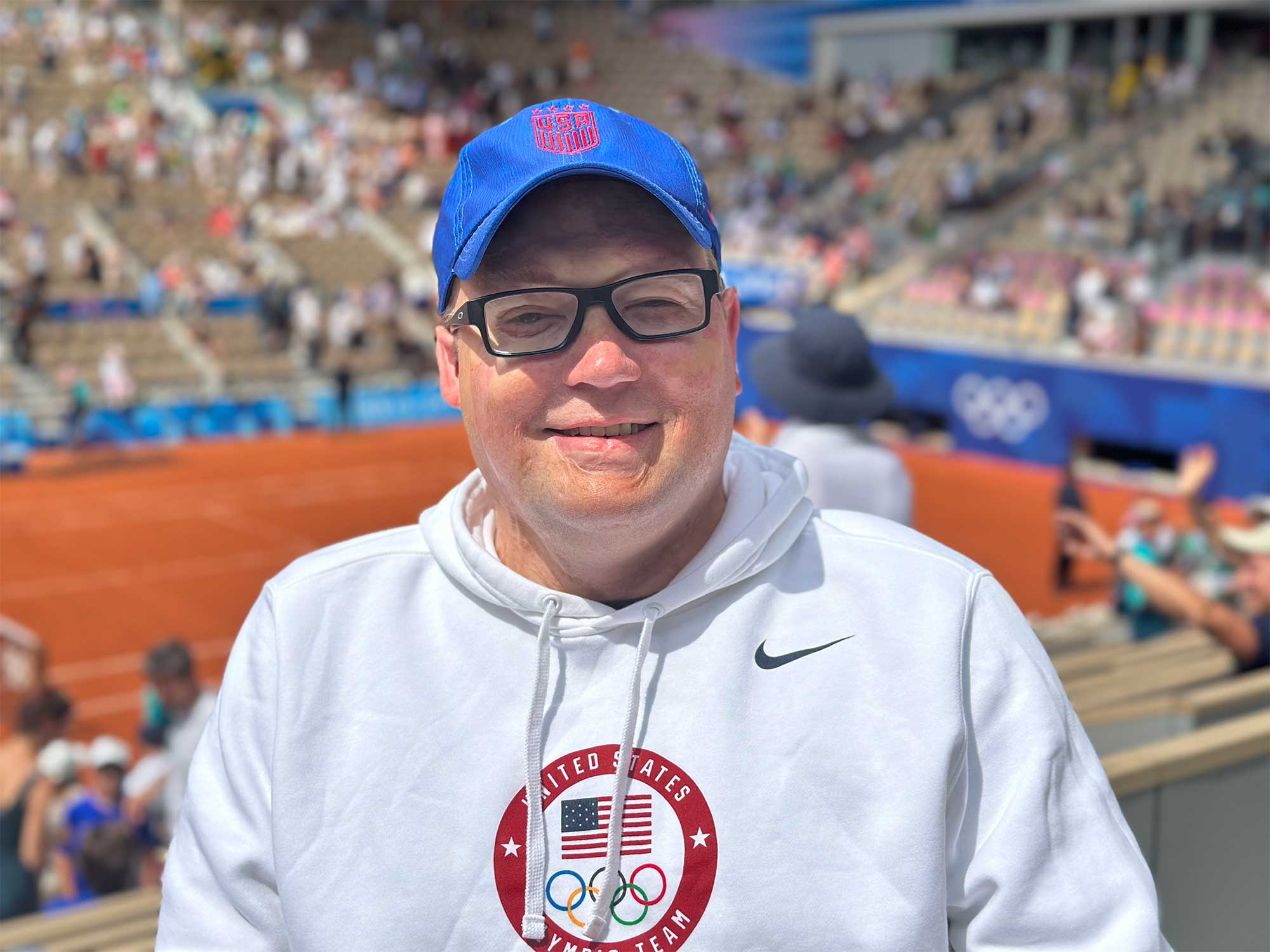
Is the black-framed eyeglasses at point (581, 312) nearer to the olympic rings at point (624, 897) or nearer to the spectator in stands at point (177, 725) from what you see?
the olympic rings at point (624, 897)

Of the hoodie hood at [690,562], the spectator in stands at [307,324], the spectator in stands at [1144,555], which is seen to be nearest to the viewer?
the hoodie hood at [690,562]

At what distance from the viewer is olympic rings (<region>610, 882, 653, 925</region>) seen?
1526 millimetres

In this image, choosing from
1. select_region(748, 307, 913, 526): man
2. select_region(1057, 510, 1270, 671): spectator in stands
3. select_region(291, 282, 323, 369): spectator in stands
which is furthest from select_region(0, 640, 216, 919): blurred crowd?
select_region(291, 282, 323, 369): spectator in stands

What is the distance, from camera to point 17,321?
20312 mm

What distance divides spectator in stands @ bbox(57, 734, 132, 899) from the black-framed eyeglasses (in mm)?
4133

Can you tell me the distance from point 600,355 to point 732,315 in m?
0.26

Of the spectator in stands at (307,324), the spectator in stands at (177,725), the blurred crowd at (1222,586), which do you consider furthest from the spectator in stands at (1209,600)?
the spectator in stands at (307,324)

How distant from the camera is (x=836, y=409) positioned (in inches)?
150

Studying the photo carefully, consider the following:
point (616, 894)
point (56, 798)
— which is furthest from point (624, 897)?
point (56, 798)

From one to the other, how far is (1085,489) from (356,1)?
25.4m

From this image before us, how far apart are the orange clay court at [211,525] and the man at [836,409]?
736cm

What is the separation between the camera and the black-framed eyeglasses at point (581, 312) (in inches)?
60.9

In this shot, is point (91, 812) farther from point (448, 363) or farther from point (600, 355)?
point (600, 355)

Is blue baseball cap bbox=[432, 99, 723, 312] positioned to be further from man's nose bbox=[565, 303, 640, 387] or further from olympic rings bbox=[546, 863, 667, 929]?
olympic rings bbox=[546, 863, 667, 929]
